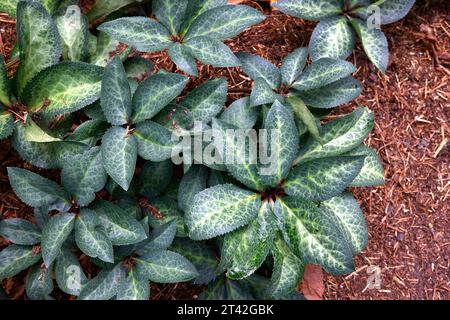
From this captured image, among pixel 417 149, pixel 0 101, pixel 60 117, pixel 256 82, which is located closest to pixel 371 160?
pixel 417 149

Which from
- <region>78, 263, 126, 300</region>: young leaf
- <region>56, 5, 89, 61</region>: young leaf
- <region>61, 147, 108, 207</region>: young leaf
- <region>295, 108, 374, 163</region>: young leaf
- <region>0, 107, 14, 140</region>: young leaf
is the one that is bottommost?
<region>78, 263, 126, 300</region>: young leaf

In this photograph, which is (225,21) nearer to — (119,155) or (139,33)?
(139,33)

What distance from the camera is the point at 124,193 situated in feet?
5.26

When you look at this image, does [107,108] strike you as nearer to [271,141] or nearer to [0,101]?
[0,101]

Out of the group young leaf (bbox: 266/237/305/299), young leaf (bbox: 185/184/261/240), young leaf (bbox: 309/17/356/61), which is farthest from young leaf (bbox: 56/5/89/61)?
young leaf (bbox: 266/237/305/299)

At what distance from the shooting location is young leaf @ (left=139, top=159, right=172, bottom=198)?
5.19 feet

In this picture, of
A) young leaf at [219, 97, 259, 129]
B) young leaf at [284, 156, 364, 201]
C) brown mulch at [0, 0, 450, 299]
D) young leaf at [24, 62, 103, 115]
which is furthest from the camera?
brown mulch at [0, 0, 450, 299]

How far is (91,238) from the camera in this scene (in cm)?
144

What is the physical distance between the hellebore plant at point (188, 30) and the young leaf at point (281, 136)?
22 cm

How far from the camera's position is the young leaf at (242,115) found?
1566 millimetres

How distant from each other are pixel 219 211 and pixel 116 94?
0.42 metres

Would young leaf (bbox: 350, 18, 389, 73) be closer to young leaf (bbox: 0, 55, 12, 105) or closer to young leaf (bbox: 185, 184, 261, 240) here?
young leaf (bbox: 185, 184, 261, 240)

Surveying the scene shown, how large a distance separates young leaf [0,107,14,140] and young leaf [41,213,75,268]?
10.2 inches

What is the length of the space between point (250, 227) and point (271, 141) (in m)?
0.25
